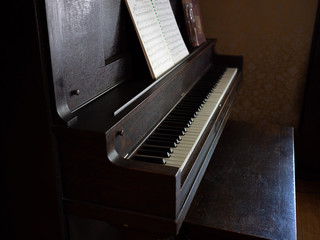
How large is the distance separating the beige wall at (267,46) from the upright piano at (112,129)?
1.59 m

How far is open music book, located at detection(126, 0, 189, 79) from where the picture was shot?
141cm

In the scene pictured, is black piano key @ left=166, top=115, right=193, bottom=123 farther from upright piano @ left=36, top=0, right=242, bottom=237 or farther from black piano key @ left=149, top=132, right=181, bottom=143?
black piano key @ left=149, top=132, right=181, bottom=143

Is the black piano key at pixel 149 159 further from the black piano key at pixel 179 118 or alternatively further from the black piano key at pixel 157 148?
the black piano key at pixel 179 118

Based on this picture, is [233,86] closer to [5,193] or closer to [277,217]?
[277,217]

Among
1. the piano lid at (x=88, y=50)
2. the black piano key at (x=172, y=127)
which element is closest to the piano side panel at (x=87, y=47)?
the piano lid at (x=88, y=50)

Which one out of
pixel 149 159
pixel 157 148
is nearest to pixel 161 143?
pixel 157 148

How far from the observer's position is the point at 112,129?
1.03 m

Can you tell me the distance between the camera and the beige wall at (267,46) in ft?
8.92

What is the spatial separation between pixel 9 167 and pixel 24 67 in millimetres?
346

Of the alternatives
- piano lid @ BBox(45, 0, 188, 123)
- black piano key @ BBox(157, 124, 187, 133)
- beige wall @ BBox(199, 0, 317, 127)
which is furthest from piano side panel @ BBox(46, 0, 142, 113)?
beige wall @ BBox(199, 0, 317, 127)

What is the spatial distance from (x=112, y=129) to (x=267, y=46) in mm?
2135

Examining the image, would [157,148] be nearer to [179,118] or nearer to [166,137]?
[166,137]

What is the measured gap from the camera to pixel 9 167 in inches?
45.4

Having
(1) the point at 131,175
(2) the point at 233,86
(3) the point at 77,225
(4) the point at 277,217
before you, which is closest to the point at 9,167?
(3) the point at 77,225
